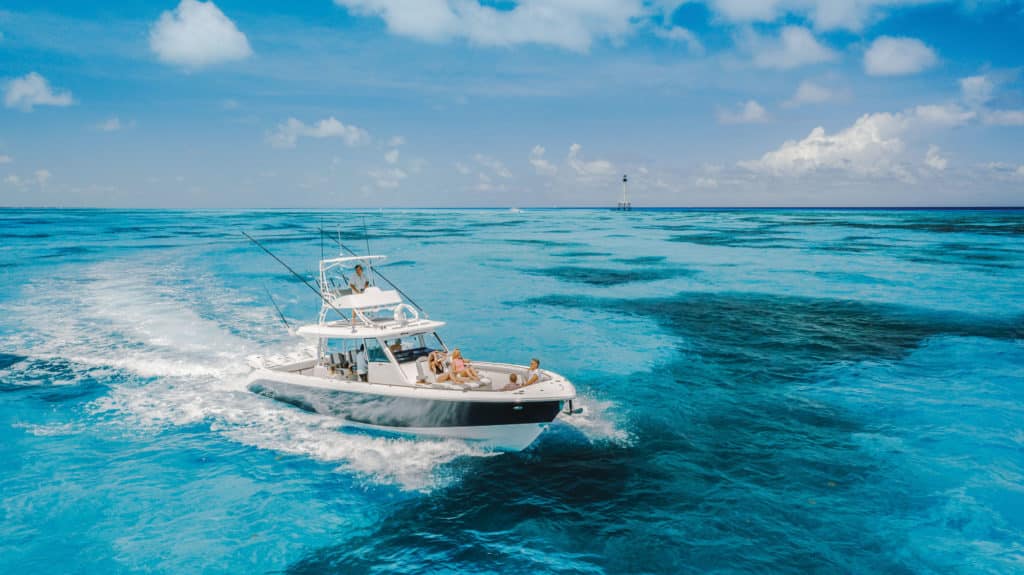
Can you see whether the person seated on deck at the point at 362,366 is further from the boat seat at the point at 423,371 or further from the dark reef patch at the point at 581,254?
the dark reef patch at the point at 581,254

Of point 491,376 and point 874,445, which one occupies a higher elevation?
point 491,376

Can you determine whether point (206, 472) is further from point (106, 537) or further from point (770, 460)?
point (770, 460)

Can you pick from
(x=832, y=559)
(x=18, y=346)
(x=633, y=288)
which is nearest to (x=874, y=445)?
(x=832, y=559)

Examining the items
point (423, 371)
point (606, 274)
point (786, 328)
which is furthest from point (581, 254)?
point (423, 371)

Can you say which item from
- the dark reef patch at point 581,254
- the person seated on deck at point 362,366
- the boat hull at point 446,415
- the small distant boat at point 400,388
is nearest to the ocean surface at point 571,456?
the boat hull at point 446,415

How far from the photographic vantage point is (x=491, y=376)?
1523cm

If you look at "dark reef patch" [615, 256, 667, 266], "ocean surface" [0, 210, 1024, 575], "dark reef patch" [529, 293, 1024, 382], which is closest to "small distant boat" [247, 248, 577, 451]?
"ocean surface" [0, 210, 1024, 575]

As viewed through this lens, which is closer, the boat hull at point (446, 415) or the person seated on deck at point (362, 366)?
the boat hull at point (446, 415)

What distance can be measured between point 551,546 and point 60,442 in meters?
13.7

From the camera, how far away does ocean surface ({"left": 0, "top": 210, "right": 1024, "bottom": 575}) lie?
10.6 m

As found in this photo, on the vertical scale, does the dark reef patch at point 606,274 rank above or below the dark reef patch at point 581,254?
below

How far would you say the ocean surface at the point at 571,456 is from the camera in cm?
1056

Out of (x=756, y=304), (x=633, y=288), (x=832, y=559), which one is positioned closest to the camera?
(x=832, y=559)

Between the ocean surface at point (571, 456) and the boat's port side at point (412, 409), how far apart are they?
644mm
